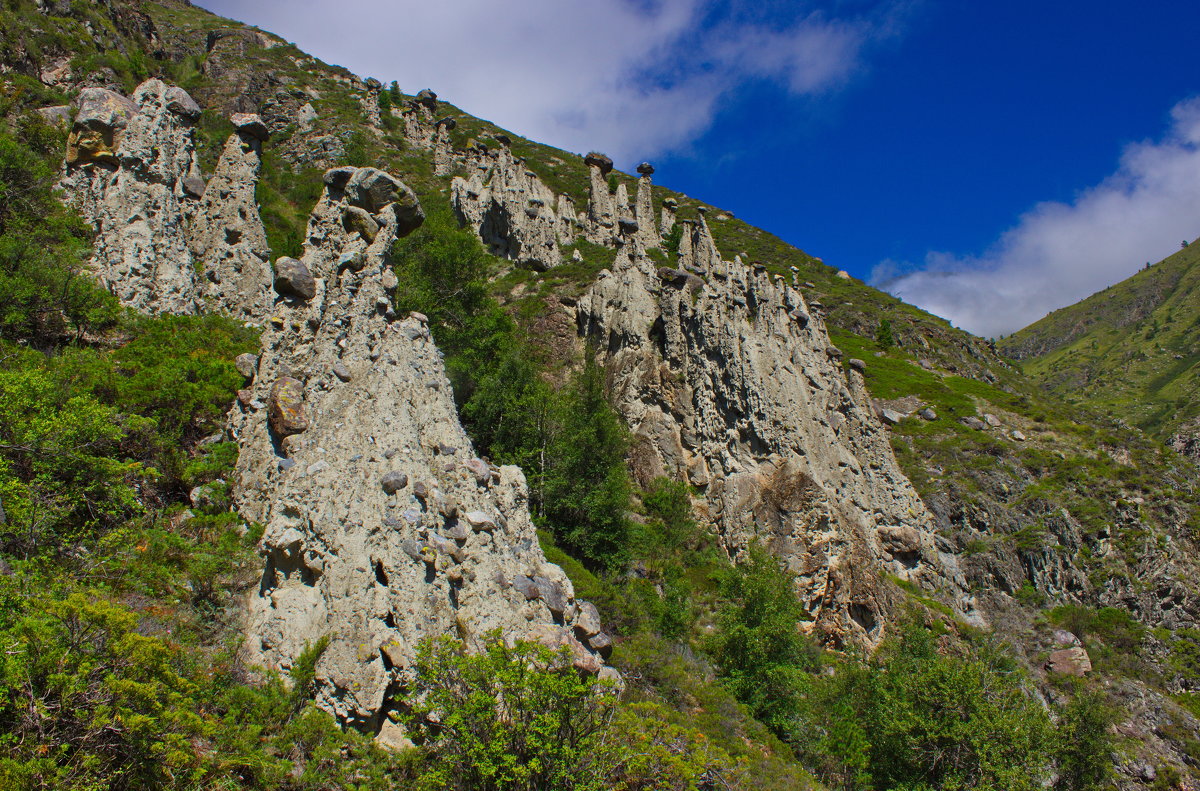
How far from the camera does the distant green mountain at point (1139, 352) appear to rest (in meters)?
105

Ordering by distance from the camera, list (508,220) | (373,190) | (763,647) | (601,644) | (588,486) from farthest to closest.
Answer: (508,220)
(588,486)
(763,647)
(373,190)
(601,644)

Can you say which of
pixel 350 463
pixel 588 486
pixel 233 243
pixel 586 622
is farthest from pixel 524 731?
pixel 233 243

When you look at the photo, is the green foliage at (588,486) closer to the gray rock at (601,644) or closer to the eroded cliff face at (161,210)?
the gray rock at (601,644)

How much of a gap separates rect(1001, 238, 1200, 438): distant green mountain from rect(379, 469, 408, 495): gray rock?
366 feet

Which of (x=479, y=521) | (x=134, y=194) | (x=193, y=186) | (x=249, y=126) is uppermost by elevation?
(x=249, y=126)

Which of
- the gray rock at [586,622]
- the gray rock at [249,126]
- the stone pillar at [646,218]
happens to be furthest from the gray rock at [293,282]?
the stone pillar at [646,218]

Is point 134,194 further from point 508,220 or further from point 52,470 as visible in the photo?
point 508,220

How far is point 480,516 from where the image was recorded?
13.7 meters

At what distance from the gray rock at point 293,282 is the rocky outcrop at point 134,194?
7132mm

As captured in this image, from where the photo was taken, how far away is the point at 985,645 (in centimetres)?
2791

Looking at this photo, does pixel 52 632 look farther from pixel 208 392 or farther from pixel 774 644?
pixel 774 644

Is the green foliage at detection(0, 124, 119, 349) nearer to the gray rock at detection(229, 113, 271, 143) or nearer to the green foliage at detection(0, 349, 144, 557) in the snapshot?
the green foliage at detection(0, 349, 144, 557)

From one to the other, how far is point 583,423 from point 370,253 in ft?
49.7

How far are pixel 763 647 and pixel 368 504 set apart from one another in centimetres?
1654
